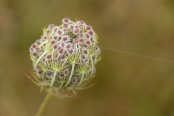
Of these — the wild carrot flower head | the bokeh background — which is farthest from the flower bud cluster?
the bokeh background

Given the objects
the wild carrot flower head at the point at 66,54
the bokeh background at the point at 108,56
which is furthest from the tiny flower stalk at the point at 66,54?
the bokeh background at the point at 108,56

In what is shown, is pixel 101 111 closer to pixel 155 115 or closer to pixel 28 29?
pixel 155 115

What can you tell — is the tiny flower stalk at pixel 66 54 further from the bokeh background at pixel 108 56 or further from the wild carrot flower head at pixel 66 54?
the bokeh background at pixel 108 56

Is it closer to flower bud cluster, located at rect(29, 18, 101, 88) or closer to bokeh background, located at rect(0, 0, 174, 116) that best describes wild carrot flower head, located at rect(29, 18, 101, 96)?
flower bud cluster, located at rect(29, 18, 101, 88)

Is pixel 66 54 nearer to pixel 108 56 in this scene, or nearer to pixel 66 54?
pixel 66 54

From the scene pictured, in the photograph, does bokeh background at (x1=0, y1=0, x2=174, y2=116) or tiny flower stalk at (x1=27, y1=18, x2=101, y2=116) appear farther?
bokeh background at (x1=0, y1=0, x2=174, y2=116)

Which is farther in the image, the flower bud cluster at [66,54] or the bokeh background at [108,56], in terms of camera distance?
the bokeh background at [108,56]

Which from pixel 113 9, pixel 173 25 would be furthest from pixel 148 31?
pixel 113 9

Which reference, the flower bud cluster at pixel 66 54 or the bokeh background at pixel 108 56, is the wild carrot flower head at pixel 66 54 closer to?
the flower bud cluster at pixel 66 54
